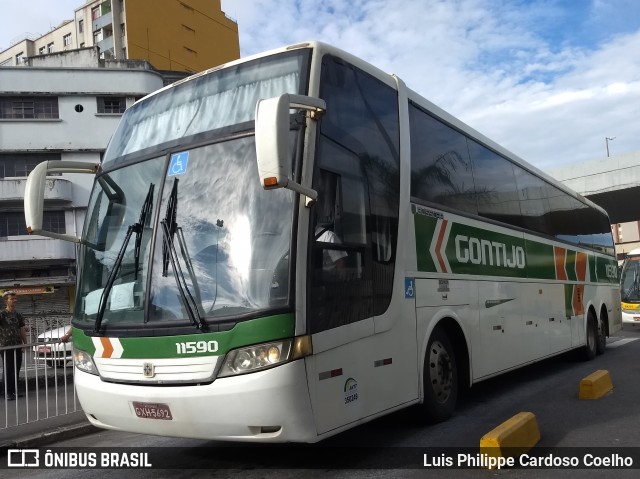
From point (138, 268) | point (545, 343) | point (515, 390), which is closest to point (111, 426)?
point (138, 268)

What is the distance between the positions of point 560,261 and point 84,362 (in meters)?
8.96

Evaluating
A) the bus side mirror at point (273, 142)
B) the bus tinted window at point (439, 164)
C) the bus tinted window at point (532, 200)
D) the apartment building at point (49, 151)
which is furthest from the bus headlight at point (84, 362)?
the apartment building at point (49, 151)

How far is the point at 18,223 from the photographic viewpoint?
116 ft

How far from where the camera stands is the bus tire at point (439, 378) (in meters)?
6.22

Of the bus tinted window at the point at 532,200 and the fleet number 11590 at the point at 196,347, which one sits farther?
the bus tinted window at the point at 532,200

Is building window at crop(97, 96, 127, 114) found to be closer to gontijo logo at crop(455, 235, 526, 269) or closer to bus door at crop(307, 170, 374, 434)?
gontijo logo at crop(455, 235, 526, 269)

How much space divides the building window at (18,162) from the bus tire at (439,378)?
33.3 meters

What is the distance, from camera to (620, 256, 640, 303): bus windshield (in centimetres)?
2148

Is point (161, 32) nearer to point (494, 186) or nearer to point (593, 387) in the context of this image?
point (494, 186)

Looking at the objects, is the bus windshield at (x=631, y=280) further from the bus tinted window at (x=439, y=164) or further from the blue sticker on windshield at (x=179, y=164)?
the blue sticker on windshield at (x=179, y=164)

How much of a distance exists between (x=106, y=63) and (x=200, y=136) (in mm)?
37518

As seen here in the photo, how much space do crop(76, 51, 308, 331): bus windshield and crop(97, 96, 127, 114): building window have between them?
1317 inches

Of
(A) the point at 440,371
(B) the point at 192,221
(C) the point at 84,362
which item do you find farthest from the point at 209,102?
(A) the point at 440,371

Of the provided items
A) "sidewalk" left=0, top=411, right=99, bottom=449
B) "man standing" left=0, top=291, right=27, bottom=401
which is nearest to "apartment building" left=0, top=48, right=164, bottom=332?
"man standing" left=0, top=291, right=27, bottom=401
